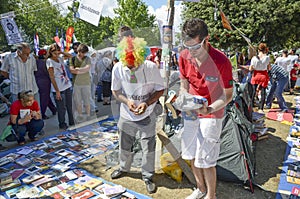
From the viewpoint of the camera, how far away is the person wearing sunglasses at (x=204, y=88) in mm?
1786

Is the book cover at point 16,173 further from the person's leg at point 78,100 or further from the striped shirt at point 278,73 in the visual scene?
the striped shirt at point 278,73

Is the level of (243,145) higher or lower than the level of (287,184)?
higher

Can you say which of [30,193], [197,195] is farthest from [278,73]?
[30,193]

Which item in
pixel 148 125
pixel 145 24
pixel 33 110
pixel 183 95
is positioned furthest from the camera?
pixel 33 110

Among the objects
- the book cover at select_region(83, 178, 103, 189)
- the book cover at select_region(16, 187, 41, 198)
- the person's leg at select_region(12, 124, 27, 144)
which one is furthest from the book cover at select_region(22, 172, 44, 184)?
the person's leg at select_region(12, 124, 27, 144)

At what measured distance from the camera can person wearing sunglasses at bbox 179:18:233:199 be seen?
5.86 ft

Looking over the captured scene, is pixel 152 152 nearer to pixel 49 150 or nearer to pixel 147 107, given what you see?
pixel 147 107

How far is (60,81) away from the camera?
13.6ft

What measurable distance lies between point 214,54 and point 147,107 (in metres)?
0.80

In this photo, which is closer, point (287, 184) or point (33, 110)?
point (287, 184)

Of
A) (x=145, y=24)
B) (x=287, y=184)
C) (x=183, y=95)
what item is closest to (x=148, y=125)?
(x=183, y=95)

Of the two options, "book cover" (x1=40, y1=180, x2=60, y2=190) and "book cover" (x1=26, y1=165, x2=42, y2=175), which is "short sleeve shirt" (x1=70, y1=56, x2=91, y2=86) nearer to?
"book cover" (x1=26, y1=165, x2=42, y2=175)

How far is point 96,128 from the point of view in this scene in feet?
13.5

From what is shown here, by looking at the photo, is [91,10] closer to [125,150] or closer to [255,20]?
[125,150]
